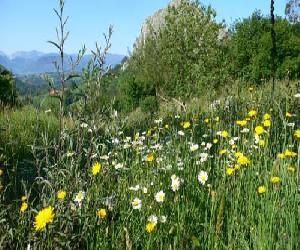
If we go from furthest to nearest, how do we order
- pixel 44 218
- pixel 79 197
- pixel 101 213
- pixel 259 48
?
pixel 259 48, pixel 79 197, pixel 101 213, pixel 44 218

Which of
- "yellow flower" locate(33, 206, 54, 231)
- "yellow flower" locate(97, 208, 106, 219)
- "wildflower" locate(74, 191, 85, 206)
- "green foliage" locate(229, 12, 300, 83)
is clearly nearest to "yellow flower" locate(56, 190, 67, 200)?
"wildflower" locate(74, 191, 85, 206)

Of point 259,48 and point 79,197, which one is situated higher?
point 259,48

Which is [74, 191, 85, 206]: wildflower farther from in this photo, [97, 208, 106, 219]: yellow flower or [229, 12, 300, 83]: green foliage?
[229, 12, 300, 83]: green foliage

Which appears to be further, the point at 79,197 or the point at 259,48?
the point at 259,48

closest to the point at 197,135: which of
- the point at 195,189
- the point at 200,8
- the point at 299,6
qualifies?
the point at 195,189

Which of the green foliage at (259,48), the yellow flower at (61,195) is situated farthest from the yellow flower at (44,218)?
the green foliage at (259,48)

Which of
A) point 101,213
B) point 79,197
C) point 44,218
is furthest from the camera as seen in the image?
point 79,197

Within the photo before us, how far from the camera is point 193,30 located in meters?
26.6

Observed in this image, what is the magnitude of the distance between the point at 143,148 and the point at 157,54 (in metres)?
29.8

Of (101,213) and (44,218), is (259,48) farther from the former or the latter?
(44,218)

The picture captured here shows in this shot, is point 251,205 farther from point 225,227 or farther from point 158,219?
point 158,219

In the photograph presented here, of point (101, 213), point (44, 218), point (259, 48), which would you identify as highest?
point (259, 48)

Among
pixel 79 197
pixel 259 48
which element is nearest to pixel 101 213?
pixel 79 197

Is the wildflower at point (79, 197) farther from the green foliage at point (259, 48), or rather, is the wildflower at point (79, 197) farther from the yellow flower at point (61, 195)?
the green foliage at point (259, 48)
